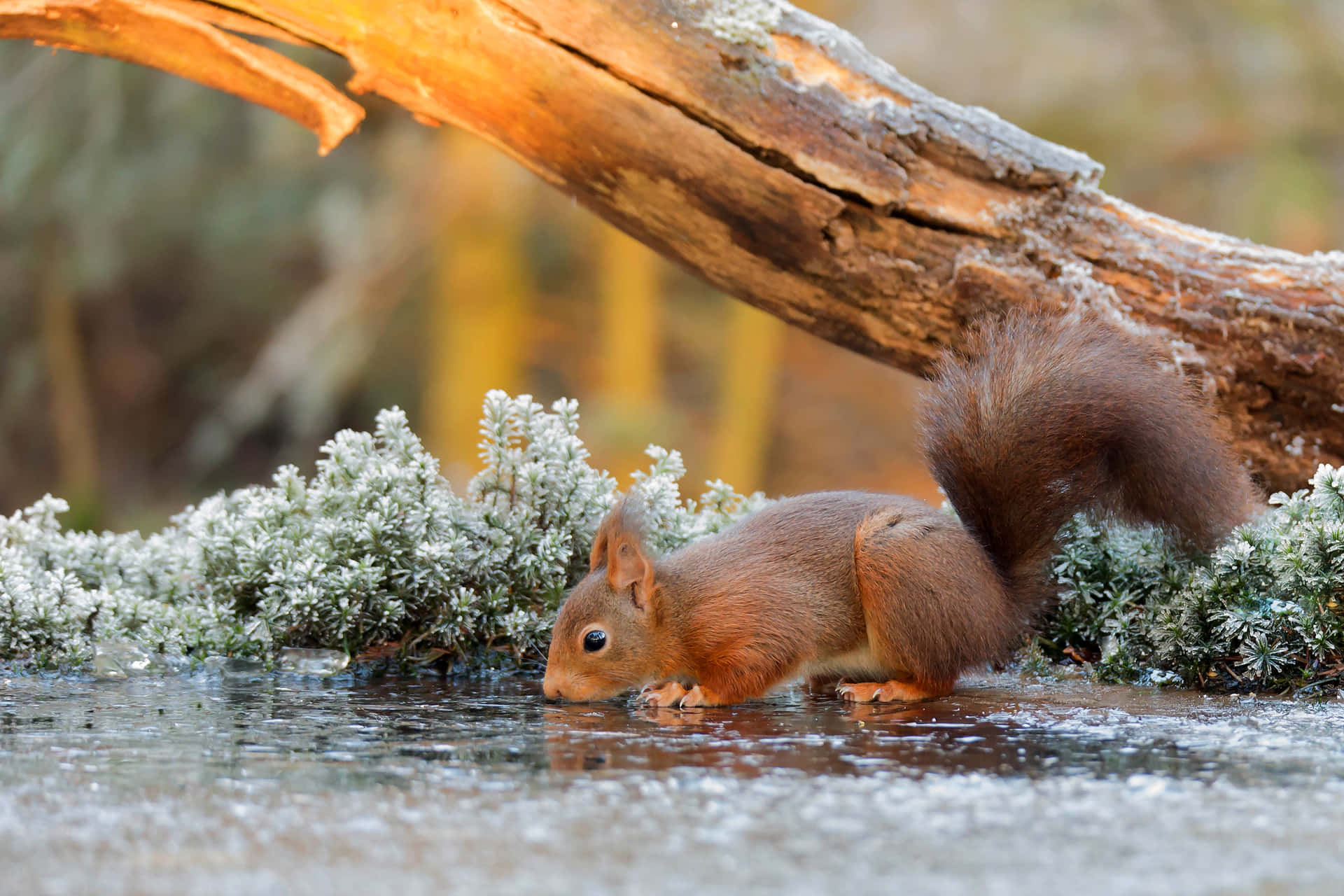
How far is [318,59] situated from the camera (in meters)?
5.97

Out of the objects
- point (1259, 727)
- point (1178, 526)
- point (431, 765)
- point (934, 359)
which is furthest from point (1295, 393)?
point (431, 765)

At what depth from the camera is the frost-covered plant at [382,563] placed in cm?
263

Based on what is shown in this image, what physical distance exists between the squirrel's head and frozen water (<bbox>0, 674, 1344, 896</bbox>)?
22cm

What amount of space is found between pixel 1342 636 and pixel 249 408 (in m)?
5.44

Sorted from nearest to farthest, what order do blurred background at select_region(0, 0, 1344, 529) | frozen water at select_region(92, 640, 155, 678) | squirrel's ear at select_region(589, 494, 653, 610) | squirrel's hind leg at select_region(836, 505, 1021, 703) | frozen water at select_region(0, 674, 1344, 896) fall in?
frozen water at select_region(0, 674, 1344, 896) → squirrel's hind leg at select_region(836, 505, 1021, 703) → squirrel's ear at select_region(589, 494, 653, 610) → frozen water at select_region(92, 640, 155, 678) → blurred background at select_region(0, 0, 1344, 529)

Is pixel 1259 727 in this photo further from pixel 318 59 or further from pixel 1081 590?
pixel 318 59

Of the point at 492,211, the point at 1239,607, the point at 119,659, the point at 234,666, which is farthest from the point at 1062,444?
the point at 492,211

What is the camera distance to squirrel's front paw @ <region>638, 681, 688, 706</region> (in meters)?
2.34

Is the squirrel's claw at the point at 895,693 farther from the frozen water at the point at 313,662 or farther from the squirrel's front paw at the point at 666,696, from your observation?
the frozen water at the point at 313,662

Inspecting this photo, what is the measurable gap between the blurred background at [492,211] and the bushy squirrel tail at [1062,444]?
400 centimetres

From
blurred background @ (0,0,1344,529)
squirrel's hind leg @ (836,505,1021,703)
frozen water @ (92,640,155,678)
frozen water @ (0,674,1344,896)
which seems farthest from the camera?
blurred background @ (0,0,1344,529)

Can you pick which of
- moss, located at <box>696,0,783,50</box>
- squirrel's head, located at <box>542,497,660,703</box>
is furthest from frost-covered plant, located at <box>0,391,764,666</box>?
moss, located at <box>696,0,783,50</box>

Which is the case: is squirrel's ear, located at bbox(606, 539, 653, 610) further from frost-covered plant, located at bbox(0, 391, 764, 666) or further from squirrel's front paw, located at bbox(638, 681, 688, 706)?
frost-covered plant, located at bbox(0, 391, 764, 666)

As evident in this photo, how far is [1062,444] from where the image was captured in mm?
2309
